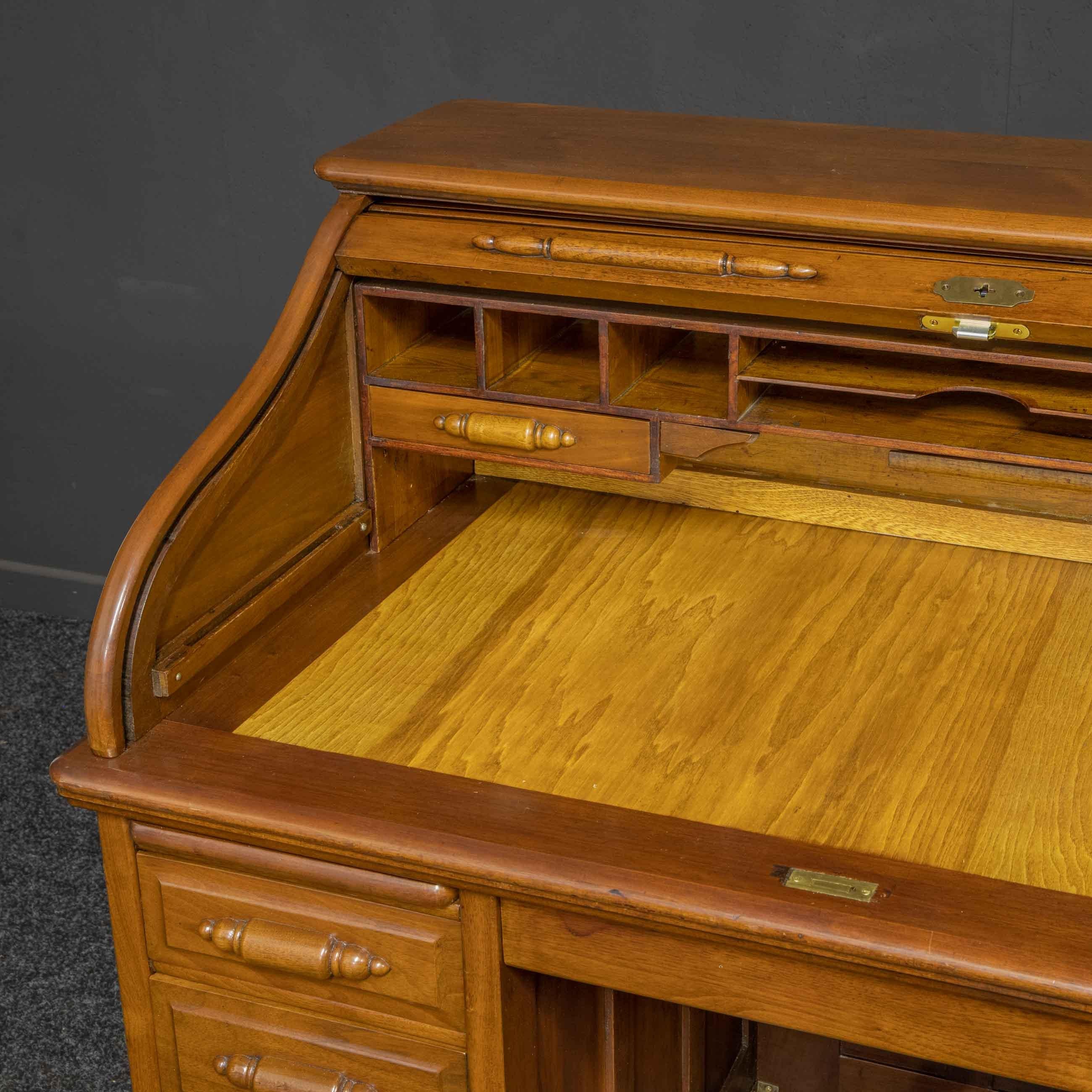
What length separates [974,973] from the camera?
3.79 feet

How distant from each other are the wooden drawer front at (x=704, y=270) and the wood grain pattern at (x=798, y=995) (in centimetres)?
62

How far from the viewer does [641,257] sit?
1550 mm

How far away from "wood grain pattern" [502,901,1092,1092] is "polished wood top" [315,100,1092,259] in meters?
0.68

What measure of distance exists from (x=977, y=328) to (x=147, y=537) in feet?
2.65

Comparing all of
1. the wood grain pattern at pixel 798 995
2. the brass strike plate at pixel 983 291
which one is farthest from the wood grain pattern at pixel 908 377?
the wood grain pattern at pixel 798 995

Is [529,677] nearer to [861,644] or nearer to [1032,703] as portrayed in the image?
[861,644]

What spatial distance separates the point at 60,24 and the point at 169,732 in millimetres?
2047

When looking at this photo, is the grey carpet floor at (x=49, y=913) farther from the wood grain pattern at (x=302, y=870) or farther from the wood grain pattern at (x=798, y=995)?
the wood grain pattern at (x=798, y=995)

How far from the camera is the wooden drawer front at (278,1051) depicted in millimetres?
1453

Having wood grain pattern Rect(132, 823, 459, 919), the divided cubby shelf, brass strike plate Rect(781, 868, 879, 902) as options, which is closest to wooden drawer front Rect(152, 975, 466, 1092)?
wood grain pattern Rect(132, 823, 459, 919)

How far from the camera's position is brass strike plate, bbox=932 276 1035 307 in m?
1.44

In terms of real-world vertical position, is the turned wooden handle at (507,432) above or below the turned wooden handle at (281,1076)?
above

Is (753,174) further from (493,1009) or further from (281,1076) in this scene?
(281,1076)

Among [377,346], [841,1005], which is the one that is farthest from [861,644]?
[377,346]
